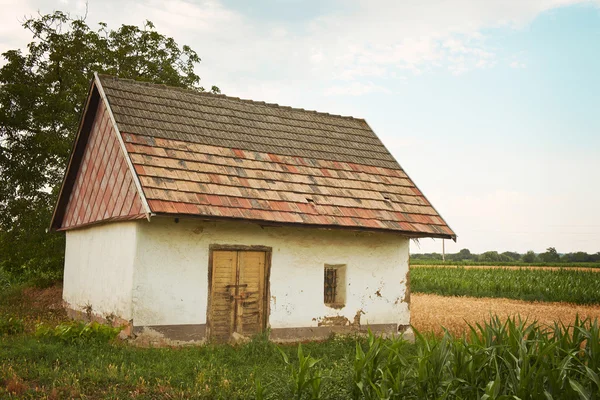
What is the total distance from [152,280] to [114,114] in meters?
4.10

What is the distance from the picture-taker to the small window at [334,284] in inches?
520

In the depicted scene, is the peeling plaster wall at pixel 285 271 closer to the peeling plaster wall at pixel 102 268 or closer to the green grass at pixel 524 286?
the peeling plaster wall at pixel 102 268

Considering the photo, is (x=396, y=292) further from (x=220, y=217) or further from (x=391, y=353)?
(x=391, y=353)

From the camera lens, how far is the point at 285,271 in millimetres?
12383

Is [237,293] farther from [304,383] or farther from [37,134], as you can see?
[37,134]

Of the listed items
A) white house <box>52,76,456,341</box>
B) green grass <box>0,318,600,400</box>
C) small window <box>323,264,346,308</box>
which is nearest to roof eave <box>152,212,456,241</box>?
white house <box>52,76,456,341</box>

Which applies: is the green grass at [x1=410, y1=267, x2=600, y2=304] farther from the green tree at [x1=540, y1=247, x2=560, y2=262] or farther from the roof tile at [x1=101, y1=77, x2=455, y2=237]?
the green tree at [x1=540, y1=247, x2=560, y2=262]

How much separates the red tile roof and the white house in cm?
4

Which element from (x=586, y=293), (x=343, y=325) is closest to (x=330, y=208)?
(x=343, y=325)

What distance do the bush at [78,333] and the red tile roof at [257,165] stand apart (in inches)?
91.7

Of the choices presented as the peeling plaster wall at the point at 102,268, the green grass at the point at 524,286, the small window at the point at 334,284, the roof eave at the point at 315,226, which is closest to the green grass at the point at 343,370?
the peeling plaster wall at the point at 102,268

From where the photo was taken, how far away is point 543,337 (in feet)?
20.2

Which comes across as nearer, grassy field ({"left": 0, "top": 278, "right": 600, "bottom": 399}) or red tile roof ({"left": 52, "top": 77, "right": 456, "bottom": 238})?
grassy field ({"left": 0, "top": 278, "right": 600, "bottom": 399})

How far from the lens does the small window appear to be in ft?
43.3
